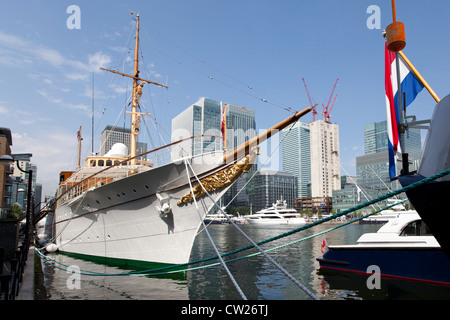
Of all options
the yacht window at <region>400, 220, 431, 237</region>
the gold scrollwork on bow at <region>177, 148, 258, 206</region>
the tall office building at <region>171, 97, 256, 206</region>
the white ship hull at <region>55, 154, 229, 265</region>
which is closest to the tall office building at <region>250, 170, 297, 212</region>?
the tall office building at <region>171, 97, 256, 206</region>

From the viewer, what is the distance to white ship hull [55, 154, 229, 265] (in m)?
12.1

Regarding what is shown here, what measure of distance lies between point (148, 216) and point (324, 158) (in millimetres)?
144000

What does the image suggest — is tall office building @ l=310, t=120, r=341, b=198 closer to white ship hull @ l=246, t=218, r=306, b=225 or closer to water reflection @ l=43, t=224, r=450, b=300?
white ship hull @ l=246, t=218, r=306, b=225

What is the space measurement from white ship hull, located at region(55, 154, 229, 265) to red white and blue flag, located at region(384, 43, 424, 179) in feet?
23.0

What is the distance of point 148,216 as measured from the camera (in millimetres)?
12680

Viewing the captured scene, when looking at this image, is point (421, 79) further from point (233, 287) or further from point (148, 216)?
point (148, 216)

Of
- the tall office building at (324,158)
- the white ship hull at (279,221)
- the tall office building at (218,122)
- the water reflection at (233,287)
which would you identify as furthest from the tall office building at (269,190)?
the water reflection at (233,287)

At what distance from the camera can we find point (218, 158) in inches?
476

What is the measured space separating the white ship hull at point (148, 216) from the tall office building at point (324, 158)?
138 m

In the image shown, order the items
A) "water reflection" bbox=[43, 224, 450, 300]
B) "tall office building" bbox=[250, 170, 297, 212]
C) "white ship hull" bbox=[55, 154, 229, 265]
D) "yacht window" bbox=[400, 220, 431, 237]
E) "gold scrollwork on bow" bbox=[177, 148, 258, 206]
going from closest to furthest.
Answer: "water reflection" bbox=[43, 224, 450, 300]
"yacht window" bbox=[400, 220, 431, 237]
"gold scrollwork on bow" bbox=[177, 148, 258, 206]
"white ship hull" bbox=[55, 154, 229, 265]
"tall office building" bbox=[250, 170, 297, 212]

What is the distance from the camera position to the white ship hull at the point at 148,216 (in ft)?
39.7

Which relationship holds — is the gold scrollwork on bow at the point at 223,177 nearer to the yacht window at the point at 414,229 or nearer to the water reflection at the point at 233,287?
the water reflection at the point at 233,287

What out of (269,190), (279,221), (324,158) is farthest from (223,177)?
(269,190)
